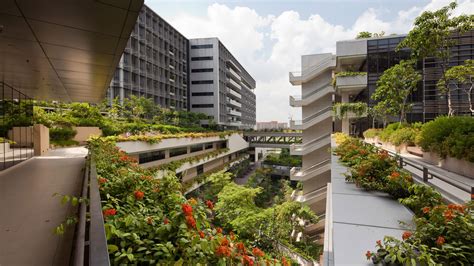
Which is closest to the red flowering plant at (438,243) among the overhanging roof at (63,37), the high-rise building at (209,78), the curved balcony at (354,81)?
the overhanging roof at (63,37)

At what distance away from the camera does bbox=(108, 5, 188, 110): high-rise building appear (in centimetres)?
3816

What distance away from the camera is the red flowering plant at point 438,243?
2.00m

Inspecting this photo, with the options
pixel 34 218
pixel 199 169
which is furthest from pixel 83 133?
pixel 34 218

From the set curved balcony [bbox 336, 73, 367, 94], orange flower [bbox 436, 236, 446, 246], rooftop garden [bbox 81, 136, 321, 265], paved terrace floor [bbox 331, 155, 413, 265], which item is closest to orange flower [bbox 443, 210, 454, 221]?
orange flower [bbox 436, 236, 446, 246]

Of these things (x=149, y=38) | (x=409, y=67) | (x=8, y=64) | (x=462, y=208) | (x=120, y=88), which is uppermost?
(x=149, y=38)

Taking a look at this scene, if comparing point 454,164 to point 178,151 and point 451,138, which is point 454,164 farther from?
point 178,151

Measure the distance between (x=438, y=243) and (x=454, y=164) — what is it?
486 centimetres

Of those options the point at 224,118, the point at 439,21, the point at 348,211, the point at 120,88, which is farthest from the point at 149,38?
the point at 348,211

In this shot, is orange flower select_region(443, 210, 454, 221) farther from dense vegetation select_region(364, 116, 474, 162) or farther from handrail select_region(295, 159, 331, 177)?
handrail select_region(295, 159, 331, 177)

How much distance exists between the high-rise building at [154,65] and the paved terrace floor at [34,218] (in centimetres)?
3346

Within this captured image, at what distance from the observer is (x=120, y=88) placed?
3719 cm

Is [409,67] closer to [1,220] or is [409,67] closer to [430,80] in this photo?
[430,80]

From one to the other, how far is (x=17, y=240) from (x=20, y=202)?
199 centimetres

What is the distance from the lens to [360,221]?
3146 millimetres
